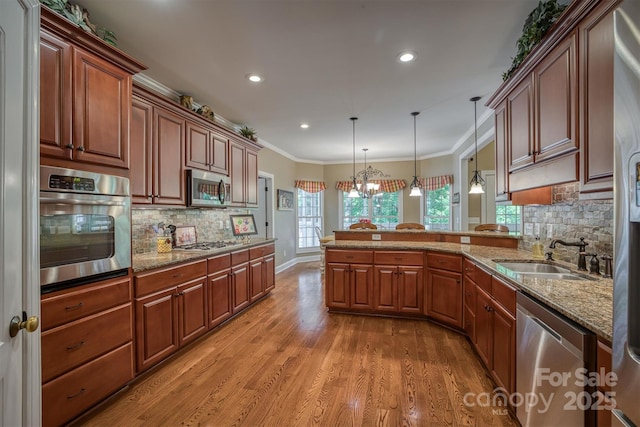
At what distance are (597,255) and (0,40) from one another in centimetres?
313

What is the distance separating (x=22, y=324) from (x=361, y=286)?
9.76 ft

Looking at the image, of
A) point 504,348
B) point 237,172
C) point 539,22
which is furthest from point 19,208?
point 237,172

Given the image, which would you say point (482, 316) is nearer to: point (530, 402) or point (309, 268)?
point (530, 402)

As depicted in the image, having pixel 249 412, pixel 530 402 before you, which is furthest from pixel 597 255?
pixel 249 412

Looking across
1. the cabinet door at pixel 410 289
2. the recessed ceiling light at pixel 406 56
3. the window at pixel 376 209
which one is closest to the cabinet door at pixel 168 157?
the recessed ceiling light at pixel 406 56

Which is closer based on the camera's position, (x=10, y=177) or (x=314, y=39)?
(x=10, y=177)

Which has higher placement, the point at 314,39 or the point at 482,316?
the point at 314,39

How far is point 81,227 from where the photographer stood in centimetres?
171

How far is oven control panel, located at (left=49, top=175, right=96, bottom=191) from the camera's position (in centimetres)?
155

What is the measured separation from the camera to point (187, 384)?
2141 mm

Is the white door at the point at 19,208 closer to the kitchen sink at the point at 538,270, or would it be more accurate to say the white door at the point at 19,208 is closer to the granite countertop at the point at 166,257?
the granite countertop at the point at 166,257

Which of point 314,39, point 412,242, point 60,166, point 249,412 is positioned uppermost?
point 314,39

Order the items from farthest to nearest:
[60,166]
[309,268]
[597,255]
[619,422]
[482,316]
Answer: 1. [309,268]
2. [482,316]
3. [597,255]
4. [60,166]
5. [619,422]

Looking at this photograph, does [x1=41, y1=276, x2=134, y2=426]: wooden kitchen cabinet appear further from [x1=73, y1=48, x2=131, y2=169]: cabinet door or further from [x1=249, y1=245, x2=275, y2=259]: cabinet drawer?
[x1=249, y1=245, x2=275, y2=259]: cabinet drawer
